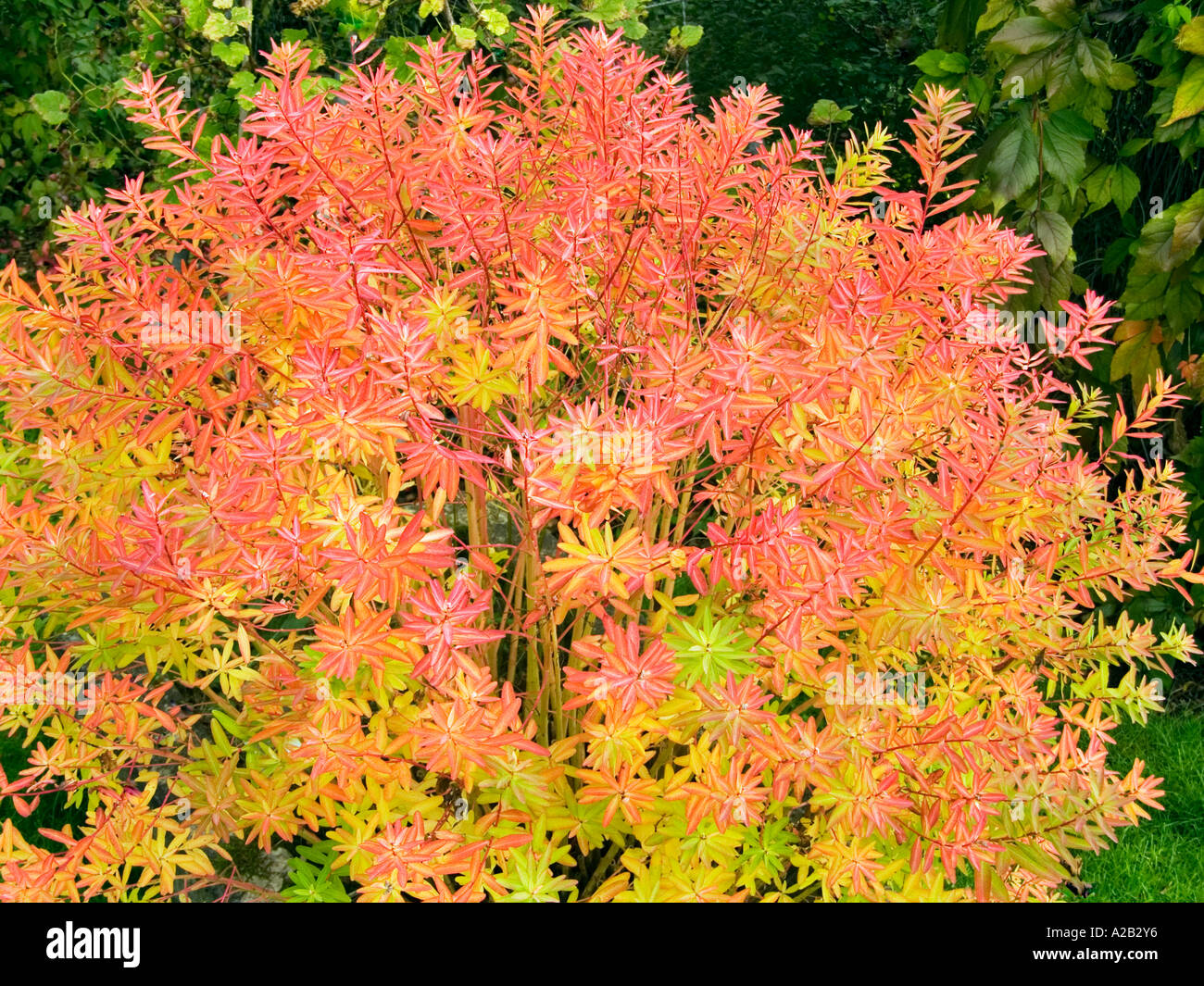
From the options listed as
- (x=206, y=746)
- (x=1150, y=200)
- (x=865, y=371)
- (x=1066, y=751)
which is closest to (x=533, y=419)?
(x=865, y=371)

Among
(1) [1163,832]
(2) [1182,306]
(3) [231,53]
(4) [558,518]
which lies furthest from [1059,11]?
(3) [231,53]

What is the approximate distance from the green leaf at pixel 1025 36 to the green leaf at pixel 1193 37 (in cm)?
35

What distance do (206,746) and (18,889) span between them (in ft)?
1.44

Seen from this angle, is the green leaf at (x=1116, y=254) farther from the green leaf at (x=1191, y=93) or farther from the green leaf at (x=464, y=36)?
the green leaf at (x=464, y=36)

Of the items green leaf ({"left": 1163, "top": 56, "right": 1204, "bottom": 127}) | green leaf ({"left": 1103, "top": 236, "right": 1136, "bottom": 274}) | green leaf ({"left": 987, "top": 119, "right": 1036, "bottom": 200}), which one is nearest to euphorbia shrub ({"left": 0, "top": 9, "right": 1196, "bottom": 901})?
green leaf ({"left": 987, "top": 119, "right": 1036, "bottom": 200})

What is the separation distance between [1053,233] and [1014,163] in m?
0.27

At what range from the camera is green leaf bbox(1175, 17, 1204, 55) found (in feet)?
10.4

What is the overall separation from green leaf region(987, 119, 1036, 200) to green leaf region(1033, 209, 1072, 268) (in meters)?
0.13

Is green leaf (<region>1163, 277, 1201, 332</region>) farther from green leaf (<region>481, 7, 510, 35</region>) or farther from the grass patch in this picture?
green leaf (<region>481, 7, 510, 35</region>)

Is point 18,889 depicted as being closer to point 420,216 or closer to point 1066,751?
point 420,216

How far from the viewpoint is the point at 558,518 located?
6.99 feet

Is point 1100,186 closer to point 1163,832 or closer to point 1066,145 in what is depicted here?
point 1066,145

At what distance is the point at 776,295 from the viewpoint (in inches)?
95.3

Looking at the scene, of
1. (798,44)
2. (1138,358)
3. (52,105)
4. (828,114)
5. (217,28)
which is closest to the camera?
(1138,358)
